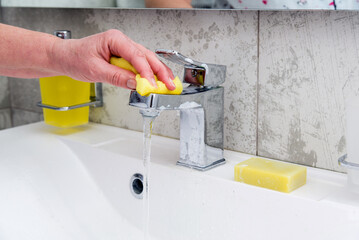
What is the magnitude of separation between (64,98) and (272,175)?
0.42m

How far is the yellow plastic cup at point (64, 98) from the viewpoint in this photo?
0.89 meters

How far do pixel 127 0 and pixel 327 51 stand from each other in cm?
33

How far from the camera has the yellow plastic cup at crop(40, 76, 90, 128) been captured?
34.9 inches

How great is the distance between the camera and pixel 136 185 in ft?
2.56

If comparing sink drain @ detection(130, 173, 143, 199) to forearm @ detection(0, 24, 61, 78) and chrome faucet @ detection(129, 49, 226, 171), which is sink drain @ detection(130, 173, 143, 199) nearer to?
chrome faucet @ detection(129, 49, 226, 171)

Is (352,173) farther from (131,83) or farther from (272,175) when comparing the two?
(131,83)

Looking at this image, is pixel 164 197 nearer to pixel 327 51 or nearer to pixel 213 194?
pixel 213 194

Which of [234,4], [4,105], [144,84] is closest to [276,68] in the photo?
[234,4]

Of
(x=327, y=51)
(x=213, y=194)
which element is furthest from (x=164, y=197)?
(x=327, y=51)

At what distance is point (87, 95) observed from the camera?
927mm

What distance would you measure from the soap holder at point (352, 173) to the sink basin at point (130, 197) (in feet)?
0.05

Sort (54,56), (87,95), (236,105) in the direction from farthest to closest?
(87,95)
(236,105)
(54,56)

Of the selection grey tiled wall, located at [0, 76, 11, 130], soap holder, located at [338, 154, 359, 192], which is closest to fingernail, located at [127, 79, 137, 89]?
soap holder, located at [338, 154, 359, 192]

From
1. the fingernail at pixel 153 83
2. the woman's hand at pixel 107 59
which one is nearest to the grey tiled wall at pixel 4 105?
the woman's hand at pixel 107 59
